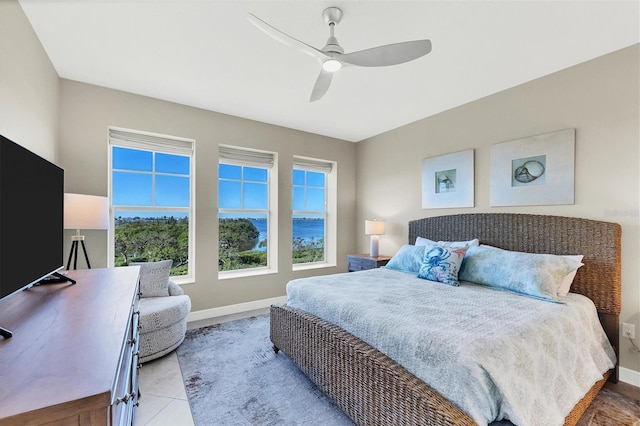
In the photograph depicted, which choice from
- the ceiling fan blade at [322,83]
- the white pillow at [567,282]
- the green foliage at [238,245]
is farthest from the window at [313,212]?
the white pillow at [567,282]

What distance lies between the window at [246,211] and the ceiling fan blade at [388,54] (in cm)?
243

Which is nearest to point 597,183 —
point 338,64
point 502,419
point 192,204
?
point 502,419

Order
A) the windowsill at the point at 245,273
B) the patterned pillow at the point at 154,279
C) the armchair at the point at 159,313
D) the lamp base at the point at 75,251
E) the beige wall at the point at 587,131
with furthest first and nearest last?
1. the windowsill at the point at 245,273
2. the patterned pillow at the point at 154,279
3. the lamp base at the point at 75,251
4. the armchair at the point at 159,313
5. the beige wall at the point at 587,131

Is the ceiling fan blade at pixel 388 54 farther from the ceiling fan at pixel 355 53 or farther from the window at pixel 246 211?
the window at pixel 246 211

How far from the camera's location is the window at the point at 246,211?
152 inches

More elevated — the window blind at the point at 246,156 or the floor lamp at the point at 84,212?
the window blind at the point at 246,156

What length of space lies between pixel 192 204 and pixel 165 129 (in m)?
0.93

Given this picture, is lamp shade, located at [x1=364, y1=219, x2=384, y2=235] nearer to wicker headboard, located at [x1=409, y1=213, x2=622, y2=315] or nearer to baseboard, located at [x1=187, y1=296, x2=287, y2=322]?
wicker headboard, located at [x1=409, y1=213, x2=622, y2=315]

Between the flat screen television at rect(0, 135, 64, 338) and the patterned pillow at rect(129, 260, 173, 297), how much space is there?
135cm

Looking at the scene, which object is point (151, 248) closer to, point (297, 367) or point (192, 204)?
point (192, 204)

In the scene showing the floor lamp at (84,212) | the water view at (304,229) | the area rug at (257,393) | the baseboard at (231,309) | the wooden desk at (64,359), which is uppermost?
the floor lamp at (84,212)

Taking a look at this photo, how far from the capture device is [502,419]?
1.24 m

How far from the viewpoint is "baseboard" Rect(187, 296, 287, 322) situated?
3.46 m

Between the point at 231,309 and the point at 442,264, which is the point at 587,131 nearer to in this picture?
the point at 442,264
